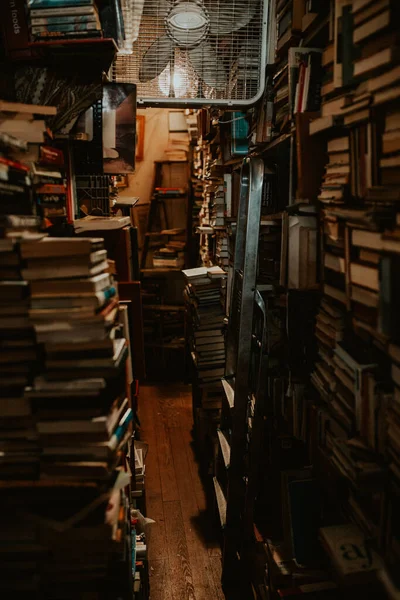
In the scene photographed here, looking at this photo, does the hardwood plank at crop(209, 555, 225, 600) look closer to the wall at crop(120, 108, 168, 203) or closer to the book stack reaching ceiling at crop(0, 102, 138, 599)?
the book stack reaching ceiling at crop(0, 102, 138, 599)

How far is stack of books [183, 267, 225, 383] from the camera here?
4.64m

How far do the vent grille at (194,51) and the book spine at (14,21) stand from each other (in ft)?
1.99

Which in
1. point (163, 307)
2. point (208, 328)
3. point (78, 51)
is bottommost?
point (163, 307)

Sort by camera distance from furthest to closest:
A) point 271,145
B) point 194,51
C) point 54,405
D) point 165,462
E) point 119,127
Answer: point 165,462
point 271,145
point 194,51
point 119,127
point 54,405

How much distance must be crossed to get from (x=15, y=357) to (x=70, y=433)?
329 mm

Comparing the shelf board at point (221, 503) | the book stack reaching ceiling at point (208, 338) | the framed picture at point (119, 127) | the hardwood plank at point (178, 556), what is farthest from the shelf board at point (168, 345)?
the framed picture at point (119, 127)

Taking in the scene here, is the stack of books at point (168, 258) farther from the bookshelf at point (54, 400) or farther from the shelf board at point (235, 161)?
the bookshelf at point (54, 400)

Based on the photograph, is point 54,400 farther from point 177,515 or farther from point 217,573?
point 177,515

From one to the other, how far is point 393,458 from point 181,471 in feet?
9.90

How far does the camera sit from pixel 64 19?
2.20 m

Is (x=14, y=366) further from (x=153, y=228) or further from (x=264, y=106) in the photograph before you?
(x=153, y=228)

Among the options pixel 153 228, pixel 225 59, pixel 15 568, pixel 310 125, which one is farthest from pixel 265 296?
pixel 153 228

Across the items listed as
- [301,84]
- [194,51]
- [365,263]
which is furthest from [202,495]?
[194,51]

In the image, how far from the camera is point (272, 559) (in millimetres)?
2391
